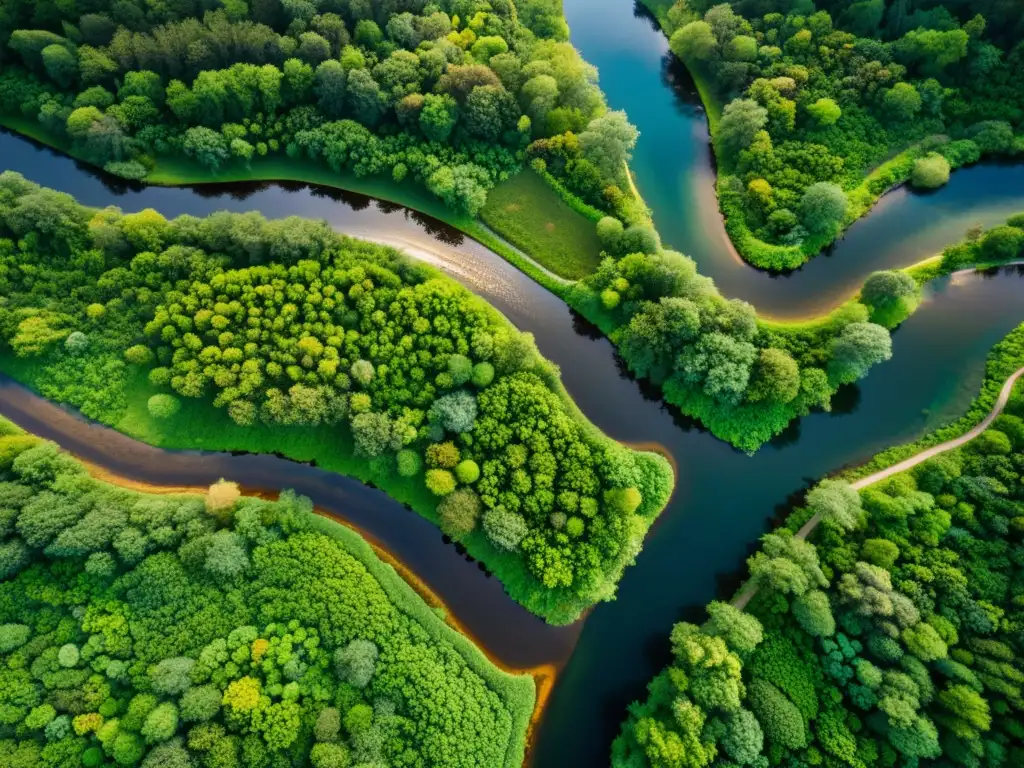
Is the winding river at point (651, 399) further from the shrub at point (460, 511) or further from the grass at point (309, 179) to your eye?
the shrub at point (460, 511)

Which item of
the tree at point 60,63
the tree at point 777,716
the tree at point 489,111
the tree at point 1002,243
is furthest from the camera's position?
the tree at point 489,111

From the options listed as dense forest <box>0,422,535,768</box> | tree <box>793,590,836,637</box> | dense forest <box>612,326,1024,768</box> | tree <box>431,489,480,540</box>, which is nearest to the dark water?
dense forest <box>612,326,1024,768</box>

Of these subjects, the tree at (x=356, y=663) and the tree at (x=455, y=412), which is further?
the tree at (x=455, y=412)

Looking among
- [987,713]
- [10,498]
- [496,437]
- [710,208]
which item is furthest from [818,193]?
[10,498]

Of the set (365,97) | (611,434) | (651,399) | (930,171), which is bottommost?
(611,434)

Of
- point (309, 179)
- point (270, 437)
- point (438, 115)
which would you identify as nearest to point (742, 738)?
point (270, 437)

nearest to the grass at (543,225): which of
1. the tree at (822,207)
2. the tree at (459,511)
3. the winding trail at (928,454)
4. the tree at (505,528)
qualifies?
the tree at (822,207)

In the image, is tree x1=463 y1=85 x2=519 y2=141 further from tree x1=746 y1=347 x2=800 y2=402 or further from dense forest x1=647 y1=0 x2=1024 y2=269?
tree x1=746 y1=347 x2=800 y2=402

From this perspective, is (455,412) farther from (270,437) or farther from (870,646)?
(870,646)
